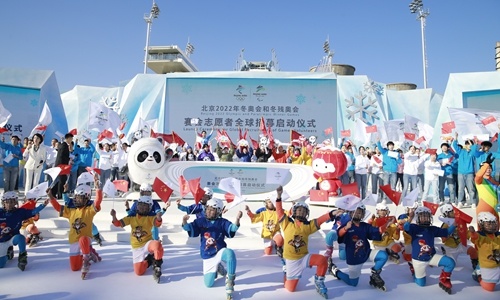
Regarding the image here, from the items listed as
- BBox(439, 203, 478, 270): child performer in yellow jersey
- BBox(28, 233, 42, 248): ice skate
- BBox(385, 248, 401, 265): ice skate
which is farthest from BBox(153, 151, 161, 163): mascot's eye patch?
BBox(439, 203, 478, 270): child performer in yellow jersey

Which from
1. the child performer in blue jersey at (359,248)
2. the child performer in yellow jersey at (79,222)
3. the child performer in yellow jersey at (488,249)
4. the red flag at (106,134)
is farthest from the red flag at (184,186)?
the red flag at (106,134)

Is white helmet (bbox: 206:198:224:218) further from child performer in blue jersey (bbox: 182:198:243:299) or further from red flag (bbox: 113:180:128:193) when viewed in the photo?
red flag (bbox: 113:180:128:193)

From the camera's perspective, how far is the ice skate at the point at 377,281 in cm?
342

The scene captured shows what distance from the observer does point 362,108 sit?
1359 cm

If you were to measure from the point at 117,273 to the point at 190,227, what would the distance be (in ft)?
3.79

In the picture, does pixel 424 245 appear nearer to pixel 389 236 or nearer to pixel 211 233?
pixel 389 236

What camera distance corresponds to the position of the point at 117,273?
12.2 feet

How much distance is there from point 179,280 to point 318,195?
3.69 metres

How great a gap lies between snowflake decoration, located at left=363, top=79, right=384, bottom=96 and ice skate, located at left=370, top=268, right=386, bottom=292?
11626 millimetres

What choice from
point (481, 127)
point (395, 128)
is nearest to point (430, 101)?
point (395, 128)

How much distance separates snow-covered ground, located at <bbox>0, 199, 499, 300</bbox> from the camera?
3.18 metres

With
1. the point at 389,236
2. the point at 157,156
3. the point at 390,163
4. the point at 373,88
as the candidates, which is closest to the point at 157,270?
the point at 389,236

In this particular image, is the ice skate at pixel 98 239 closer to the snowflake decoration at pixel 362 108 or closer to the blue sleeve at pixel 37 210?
the blue sleeve at pixel 37 210

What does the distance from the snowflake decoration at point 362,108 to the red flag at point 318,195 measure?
8070 millimetres
